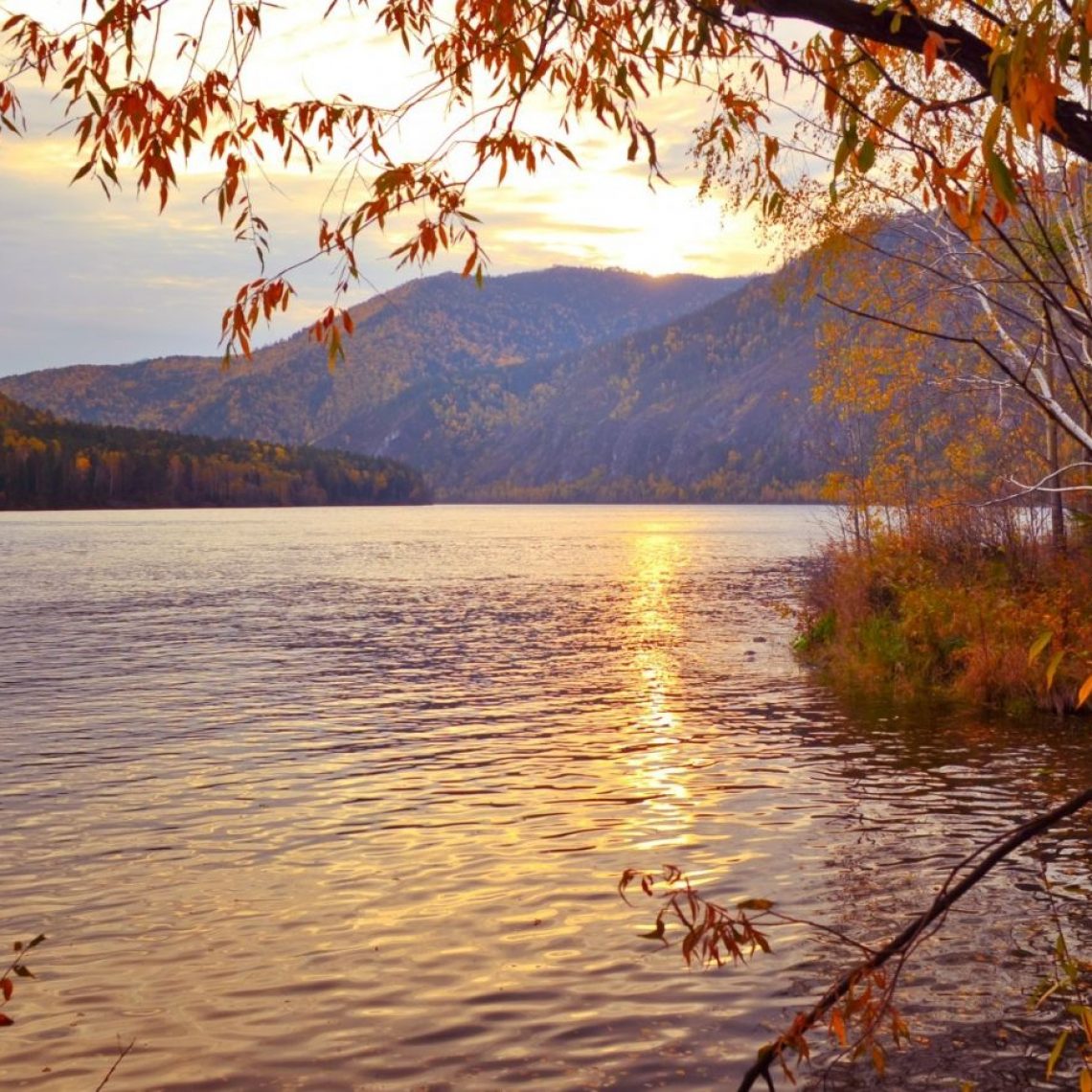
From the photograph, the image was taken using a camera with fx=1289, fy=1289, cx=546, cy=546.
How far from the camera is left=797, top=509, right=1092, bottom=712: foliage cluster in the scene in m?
21.5

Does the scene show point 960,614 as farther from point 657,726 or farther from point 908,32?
point 908,32

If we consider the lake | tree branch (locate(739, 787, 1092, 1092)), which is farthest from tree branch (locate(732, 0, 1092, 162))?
the lake

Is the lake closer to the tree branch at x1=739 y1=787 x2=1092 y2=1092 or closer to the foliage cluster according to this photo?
the foliage cluster

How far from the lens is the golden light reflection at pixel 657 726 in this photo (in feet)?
47.6

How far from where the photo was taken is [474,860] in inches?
500

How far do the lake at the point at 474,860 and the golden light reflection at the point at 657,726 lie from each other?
102 mm

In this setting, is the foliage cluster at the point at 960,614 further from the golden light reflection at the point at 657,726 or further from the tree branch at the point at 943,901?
the tree branch at the point at 943,901

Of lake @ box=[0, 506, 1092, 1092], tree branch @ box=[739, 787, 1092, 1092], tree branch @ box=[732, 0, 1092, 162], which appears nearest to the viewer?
tree branch @ box=[739, 787, 1092, 1092]

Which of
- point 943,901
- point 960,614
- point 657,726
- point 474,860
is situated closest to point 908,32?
point 943,901

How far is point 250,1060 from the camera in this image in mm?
8086

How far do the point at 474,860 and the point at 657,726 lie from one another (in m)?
8.86

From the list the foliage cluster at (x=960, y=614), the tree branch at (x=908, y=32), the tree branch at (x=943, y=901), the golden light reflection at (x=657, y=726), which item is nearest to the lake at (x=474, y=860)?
the golden light reflection at (x=657, y=726)

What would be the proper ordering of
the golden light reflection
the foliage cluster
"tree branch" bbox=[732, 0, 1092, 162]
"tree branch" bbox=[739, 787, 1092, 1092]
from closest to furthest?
"tree branch" bbox=[739, 787, 1092, 1092] → "tree branch" bbox=[732, 0, 1092, 162] → the golden light reflection → the foliage cluster

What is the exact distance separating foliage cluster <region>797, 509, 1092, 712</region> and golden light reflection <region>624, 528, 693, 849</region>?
372cm
